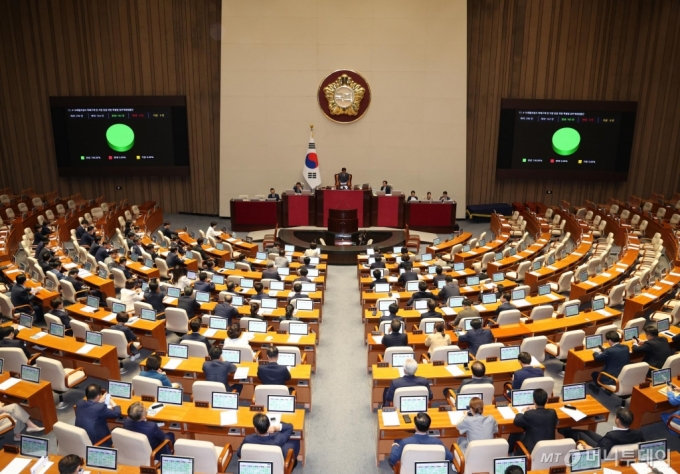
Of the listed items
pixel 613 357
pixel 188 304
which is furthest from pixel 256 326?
pixel 613 357

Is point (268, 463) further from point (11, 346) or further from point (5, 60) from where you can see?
point (5, 60)

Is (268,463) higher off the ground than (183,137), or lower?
lower

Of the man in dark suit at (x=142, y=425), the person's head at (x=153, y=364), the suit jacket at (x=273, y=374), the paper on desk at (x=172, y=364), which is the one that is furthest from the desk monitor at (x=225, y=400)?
the paper on desk at (x=172, y=364)

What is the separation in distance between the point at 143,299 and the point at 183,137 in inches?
514

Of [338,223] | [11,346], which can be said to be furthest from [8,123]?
[11,346]

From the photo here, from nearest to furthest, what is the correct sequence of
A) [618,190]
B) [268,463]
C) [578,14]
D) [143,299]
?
[268,463], [143,299], [578,14], [618,190]

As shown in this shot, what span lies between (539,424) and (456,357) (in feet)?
6.70

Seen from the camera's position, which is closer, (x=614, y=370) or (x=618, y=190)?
(x=614, y=370)

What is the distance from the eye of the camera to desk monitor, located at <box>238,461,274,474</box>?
5582 millimetres

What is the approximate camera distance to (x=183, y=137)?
22.8m

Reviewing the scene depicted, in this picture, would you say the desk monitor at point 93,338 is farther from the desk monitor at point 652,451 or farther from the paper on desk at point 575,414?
the desk monitor at point 652,451

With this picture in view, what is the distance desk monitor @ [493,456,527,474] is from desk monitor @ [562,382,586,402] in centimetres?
187

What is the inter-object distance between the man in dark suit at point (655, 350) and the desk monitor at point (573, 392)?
75.7 inches

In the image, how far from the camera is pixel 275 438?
631cm
